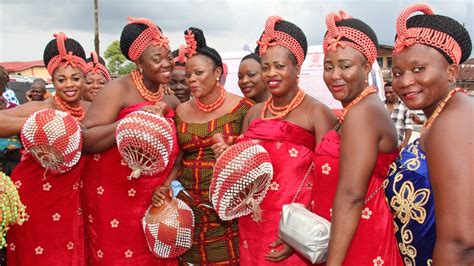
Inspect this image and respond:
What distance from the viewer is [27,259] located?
3.85m

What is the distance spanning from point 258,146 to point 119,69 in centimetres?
4312

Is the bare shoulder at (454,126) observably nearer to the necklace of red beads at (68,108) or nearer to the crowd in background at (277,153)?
the crowd in background at (277,153)

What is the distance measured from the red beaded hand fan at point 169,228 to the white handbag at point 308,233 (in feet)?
3.21

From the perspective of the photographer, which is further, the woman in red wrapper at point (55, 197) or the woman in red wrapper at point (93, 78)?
the woman in red wrapper at point (93, 78)

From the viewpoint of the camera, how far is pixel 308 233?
242 cm

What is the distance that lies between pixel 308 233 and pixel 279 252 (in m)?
0.57

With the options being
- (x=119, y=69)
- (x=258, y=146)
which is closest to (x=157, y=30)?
(x=258, y=146)

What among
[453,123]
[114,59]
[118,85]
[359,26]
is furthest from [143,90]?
[114,59]

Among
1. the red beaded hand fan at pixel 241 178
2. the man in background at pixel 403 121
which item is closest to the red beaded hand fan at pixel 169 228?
the red beaded hand fan at pixel 241 178

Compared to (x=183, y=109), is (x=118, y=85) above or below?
above

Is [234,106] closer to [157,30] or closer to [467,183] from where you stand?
[157,30]

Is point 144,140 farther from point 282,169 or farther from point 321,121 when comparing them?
point 321,121

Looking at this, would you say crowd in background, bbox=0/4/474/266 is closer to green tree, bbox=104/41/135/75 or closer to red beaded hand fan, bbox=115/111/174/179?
red beaded hand fan, bbox=115/111/174/179

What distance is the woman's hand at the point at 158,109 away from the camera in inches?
129
